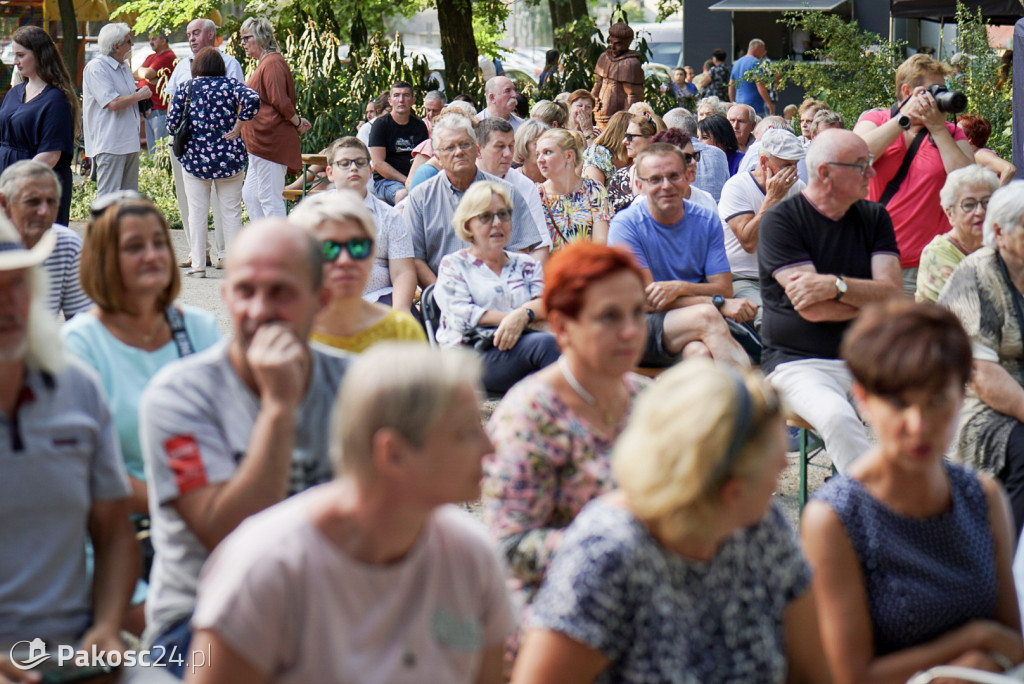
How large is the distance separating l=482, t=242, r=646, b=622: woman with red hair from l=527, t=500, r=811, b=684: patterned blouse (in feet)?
1.92

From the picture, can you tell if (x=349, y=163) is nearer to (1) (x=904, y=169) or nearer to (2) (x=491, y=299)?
(2) (x=491, y=299)

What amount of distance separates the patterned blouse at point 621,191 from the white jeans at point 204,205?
153 inches

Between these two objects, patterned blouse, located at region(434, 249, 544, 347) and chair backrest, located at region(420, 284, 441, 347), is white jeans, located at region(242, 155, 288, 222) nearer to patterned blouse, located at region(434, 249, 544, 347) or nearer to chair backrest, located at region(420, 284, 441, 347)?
chair backrest, located at region(420, 284, 441, 347)

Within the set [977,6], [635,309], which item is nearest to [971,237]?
[635,309]

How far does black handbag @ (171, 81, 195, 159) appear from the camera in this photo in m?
10.4

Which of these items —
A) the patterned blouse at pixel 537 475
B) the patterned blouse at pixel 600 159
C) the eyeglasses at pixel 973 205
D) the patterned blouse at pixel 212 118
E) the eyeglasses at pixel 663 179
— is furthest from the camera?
the patterned blouse at pixel 212 118

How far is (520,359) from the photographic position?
18.1ft

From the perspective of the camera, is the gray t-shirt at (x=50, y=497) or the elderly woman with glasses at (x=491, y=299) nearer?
the gray t-shirt at (x=50, y=497)

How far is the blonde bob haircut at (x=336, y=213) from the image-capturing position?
3.63 meters

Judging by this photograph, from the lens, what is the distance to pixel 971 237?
5043mm

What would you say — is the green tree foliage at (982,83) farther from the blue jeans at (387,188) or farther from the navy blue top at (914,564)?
the navy blue top at (914,564)

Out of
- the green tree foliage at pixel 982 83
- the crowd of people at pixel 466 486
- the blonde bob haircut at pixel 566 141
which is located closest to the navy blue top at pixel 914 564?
the crowd of people at pixel 466 486

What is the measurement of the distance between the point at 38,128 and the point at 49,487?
231 inches

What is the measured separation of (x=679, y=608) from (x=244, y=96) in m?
8.99
